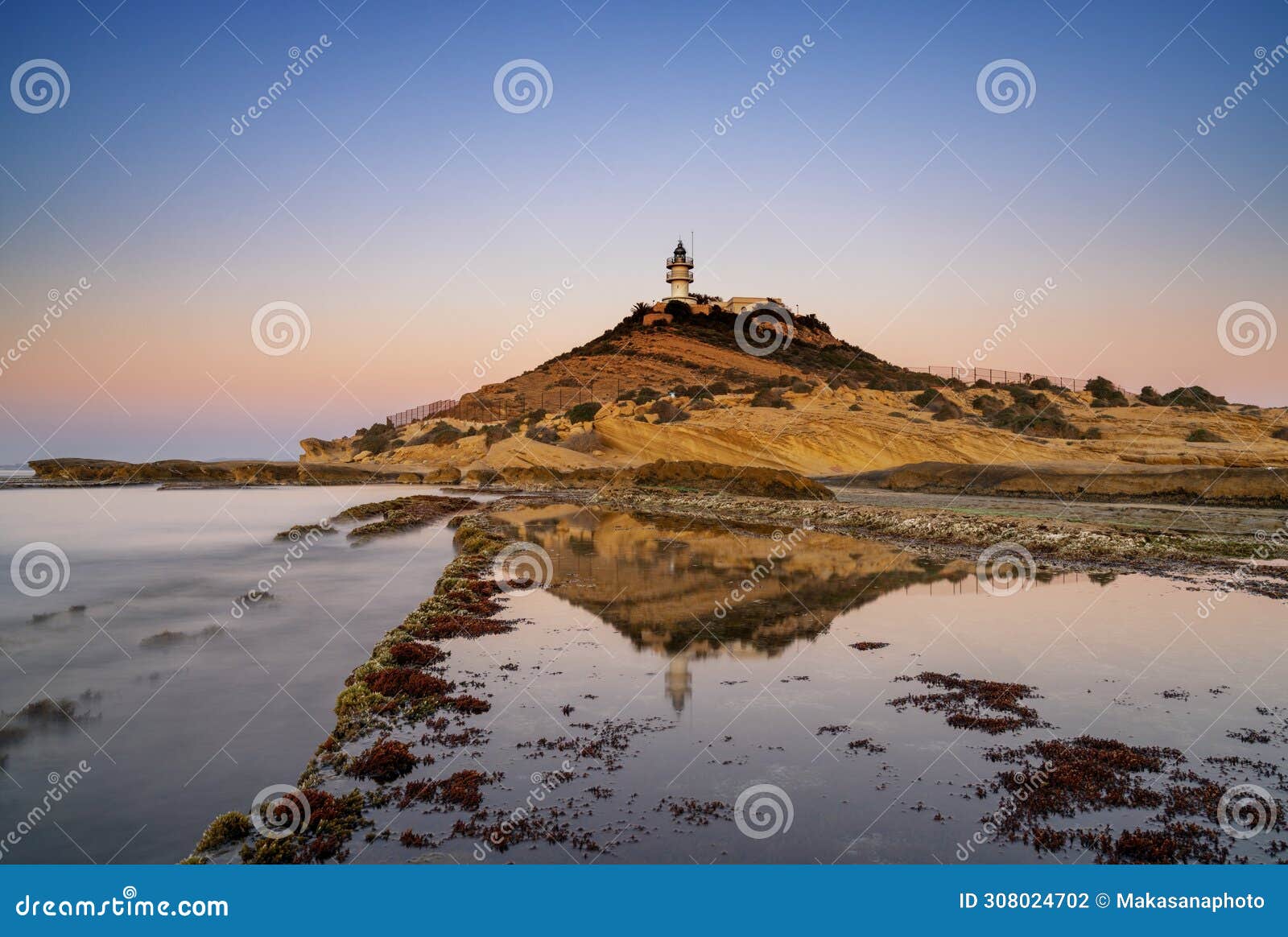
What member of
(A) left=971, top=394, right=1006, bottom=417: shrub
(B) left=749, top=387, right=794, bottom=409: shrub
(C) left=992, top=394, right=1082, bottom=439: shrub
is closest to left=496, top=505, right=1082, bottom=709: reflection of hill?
(C) left=992, top=394, right=1082, bottom=439: shrub

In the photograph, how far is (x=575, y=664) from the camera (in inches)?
541

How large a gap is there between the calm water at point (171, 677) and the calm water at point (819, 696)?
2301mm

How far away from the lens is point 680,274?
178 meters

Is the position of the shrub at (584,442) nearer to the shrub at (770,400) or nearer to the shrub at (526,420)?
the shrub at (770,400)

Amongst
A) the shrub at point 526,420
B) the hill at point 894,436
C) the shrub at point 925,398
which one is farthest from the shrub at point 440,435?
the shrub at point 925,398

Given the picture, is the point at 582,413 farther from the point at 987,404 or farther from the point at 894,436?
the point at 987,404

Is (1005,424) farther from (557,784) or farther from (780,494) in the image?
(557,784)

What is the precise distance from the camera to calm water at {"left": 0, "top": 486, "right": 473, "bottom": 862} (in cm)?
822

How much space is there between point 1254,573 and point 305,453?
450ft

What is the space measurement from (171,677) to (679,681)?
8156 mm

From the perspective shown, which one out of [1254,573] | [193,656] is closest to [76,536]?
[193,656]

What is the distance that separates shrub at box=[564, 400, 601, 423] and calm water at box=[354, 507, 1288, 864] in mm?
78338

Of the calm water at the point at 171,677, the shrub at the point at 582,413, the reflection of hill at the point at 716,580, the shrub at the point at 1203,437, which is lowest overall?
the calm water at the point at 171,677

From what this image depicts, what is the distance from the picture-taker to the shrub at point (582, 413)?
329 ft
